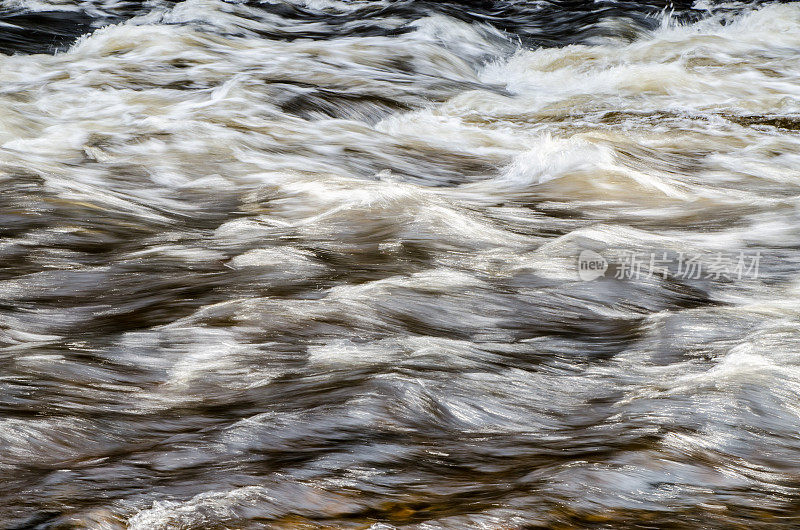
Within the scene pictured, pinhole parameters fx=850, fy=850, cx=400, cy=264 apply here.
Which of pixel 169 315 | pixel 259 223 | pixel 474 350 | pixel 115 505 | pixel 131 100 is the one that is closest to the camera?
pixel 115 505

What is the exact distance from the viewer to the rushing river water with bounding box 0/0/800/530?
2.25m

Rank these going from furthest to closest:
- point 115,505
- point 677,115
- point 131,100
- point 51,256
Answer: point 131,100 < point 677,115 < point 51,256 < point 115,505

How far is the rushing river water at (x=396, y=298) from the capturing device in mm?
2254

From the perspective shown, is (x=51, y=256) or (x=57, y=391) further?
(x=51, y=256)

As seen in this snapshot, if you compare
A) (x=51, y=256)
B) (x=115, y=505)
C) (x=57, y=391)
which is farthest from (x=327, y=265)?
(x=115, y=505)

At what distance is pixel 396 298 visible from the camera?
3787mm

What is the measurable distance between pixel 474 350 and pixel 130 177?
3.60m

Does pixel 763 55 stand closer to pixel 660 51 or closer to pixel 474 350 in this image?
pixel 660 51

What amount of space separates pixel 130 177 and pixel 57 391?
3.46 metres

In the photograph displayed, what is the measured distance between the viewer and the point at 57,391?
2.79 metres

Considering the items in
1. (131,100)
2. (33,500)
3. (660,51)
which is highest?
(660,51)

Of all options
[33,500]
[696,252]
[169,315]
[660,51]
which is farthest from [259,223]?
[660,51]

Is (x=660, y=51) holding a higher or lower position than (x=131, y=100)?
higher

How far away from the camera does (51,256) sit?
13.9 feet
